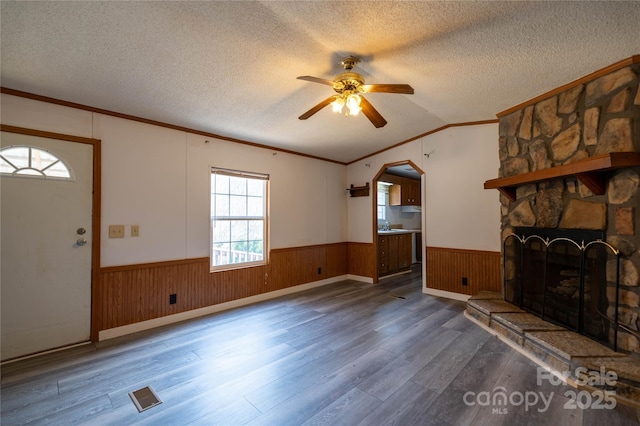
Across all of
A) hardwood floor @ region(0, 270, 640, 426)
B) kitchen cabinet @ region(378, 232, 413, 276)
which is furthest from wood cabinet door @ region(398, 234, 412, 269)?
hardwood floor @ region(0, 270, 640, 426)

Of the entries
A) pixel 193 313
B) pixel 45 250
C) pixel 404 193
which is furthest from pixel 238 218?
pixel 404 193

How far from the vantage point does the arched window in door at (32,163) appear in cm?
241

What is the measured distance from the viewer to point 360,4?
5.66 feet

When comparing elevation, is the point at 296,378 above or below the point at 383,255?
below

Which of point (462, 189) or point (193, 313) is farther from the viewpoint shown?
point (462, 189)

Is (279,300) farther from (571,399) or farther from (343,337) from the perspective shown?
(571,399)

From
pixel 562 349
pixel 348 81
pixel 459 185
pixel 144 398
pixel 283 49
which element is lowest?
pixel 144 398

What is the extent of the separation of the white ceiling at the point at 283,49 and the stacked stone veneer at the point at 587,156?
0.21m

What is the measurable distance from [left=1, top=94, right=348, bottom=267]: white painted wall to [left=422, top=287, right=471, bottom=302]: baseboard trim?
97.7 inches

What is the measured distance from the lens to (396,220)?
23.5 feet

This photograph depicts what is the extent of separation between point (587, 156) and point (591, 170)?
0.37 meters

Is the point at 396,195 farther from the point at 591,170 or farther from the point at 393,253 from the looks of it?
the point at 591,170

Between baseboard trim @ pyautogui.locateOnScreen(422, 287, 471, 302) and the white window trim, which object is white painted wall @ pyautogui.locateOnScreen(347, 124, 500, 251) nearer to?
baseboard trim @ pyautogui.locateOnScreen(422, 287, 471, 302)

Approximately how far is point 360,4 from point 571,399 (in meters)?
3.01
